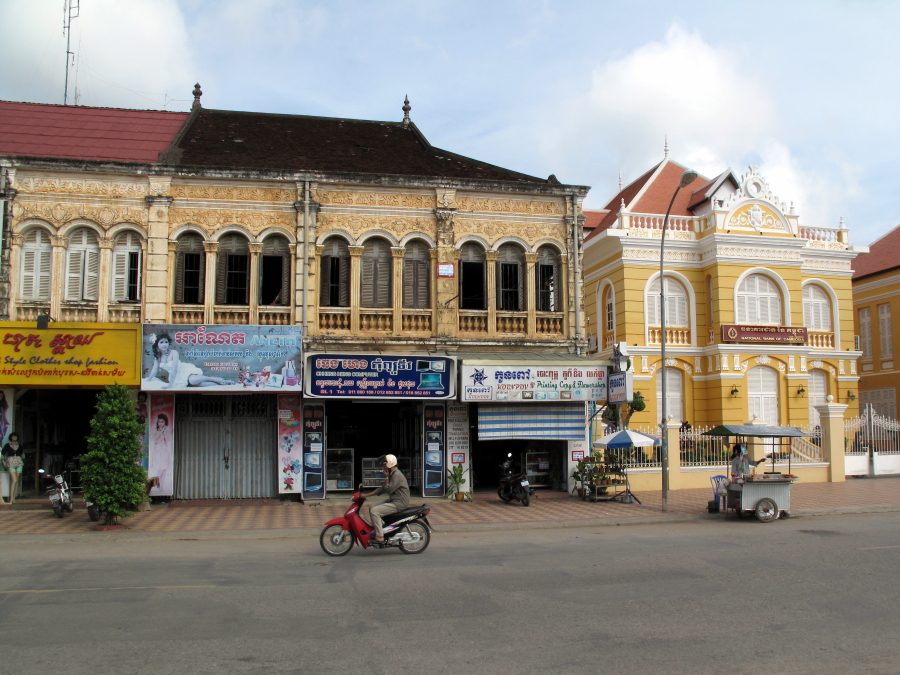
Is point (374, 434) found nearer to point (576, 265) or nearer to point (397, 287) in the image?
point (397, 287)

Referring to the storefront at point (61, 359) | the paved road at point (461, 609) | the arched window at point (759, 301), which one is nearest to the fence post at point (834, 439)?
the arched window at point (759, 301)

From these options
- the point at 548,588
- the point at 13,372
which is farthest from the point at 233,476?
the point at 548,588

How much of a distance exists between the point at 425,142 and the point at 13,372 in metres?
A: 12.7

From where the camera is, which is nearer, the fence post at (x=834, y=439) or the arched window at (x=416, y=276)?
the arched window at (x=416, y=276)

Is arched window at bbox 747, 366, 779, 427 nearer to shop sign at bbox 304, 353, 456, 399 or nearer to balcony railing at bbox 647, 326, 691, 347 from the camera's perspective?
balcony railing at bbox 647, 326, 691, 347

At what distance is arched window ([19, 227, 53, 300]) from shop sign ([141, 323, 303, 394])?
3.12 m

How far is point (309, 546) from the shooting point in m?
12.9

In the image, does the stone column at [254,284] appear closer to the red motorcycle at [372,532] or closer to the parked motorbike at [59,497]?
the parked motorbike at [59,497]

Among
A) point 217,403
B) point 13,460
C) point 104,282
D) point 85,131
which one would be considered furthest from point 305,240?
point 13,460

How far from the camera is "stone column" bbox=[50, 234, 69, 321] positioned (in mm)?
18016

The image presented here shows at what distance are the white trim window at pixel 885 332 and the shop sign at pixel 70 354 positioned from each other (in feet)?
103

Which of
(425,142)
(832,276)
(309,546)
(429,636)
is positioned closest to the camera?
(429,636)

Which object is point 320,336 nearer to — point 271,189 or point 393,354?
point 393,354

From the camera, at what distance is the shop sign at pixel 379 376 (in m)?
17.8
